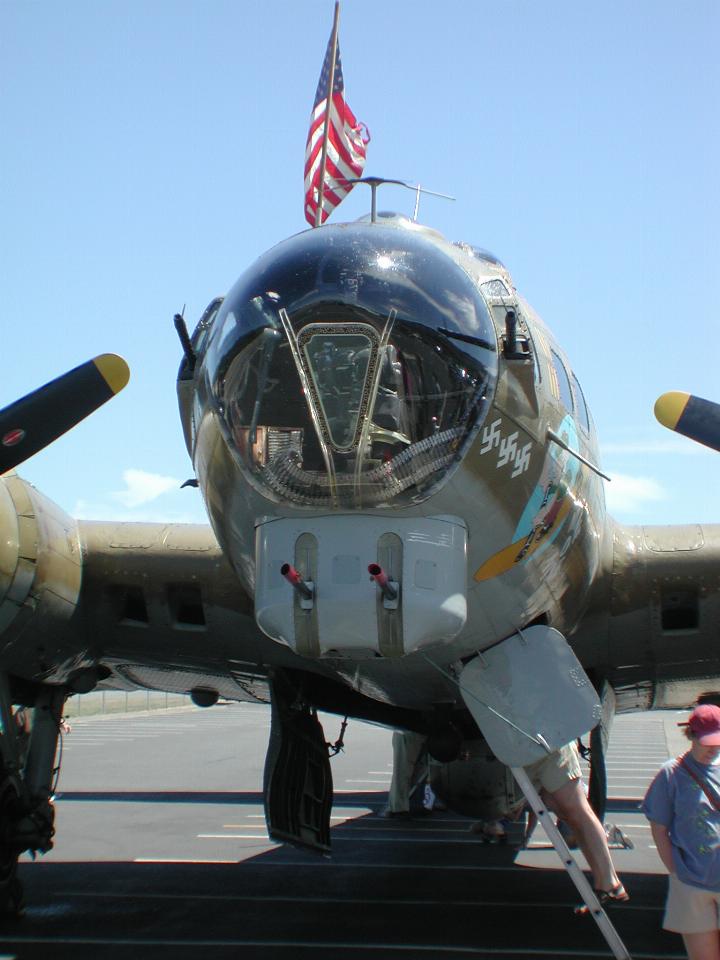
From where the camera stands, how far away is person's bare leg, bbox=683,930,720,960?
5.48 metres

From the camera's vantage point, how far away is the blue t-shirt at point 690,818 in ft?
17.9

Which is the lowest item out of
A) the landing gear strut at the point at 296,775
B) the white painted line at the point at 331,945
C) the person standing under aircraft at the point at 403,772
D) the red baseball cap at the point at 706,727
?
the person standing under aircraft at the point at 403,772

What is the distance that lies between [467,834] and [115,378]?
9.72 metres

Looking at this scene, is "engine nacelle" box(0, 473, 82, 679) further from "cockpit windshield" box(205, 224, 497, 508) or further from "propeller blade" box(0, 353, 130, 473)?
"cockpit windshield" box(205, 224, 497, 508)

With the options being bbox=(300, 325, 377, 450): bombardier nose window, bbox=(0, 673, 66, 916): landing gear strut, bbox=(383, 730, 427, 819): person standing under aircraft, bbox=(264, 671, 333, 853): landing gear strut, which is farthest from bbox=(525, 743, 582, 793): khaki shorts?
bbox=(383, 730, 427, 819): person standing under aircraft

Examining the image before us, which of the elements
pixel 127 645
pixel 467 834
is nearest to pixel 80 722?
pixel 467 834

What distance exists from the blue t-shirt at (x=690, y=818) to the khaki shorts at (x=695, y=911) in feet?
0.15

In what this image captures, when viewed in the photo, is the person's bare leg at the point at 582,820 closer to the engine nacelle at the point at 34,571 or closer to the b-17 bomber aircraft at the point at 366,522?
the b-17 bomber aircraft at the point at 366,522

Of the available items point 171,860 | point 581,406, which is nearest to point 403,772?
point 171,860

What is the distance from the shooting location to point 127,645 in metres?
9.41

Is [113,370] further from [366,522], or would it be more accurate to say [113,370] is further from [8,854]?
[8,854]

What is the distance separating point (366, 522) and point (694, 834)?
230 centimetres

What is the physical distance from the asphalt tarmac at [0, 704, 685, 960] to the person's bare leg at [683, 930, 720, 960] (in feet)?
7.71

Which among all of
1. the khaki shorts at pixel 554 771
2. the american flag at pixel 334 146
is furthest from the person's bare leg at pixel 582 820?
the american flag at pixel 334 146
